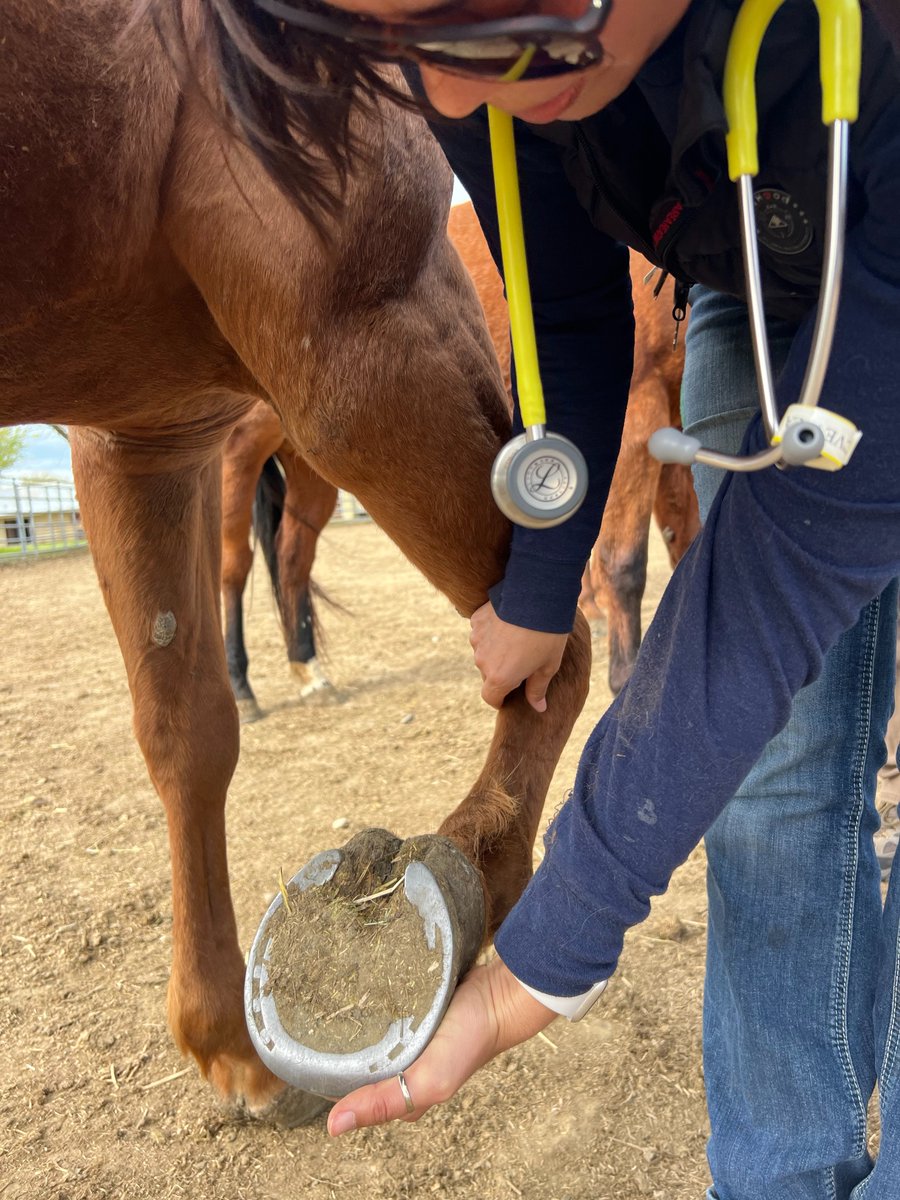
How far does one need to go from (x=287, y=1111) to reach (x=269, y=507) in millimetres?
2814

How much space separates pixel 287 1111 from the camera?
49.3 inches

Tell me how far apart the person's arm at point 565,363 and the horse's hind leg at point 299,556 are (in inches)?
110

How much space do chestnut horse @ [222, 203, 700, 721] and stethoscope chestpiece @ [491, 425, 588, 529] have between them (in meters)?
2.48

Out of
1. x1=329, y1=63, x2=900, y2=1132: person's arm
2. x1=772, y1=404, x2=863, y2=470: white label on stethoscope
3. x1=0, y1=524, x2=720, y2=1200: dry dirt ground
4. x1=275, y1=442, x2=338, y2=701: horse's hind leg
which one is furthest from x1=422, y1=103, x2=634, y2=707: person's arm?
x1=275, y1=442, x2=338, y2=701: horse's hind leg

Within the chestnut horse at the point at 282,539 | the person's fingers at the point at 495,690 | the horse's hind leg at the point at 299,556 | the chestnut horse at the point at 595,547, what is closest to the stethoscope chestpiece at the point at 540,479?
the person's fingers at the point at 495,690

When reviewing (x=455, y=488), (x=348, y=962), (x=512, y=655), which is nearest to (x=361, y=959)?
(x=348, y=962)

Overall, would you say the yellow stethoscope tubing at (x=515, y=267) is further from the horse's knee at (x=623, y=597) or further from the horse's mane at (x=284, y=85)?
the horse's knee at (x=623, y=597)

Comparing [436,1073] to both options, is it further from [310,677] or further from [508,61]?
[310,677]

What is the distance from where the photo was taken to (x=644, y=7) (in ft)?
1.72

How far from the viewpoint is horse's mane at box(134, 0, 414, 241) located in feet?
1.99

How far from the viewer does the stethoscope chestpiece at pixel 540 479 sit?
0.79 metres

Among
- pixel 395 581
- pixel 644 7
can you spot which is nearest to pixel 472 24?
pixel 644 7

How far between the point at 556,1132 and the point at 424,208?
1169mm

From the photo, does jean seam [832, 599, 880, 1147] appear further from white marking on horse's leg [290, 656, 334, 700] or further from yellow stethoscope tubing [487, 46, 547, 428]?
white marking on horse's leg [290, 656, 334, 700]
